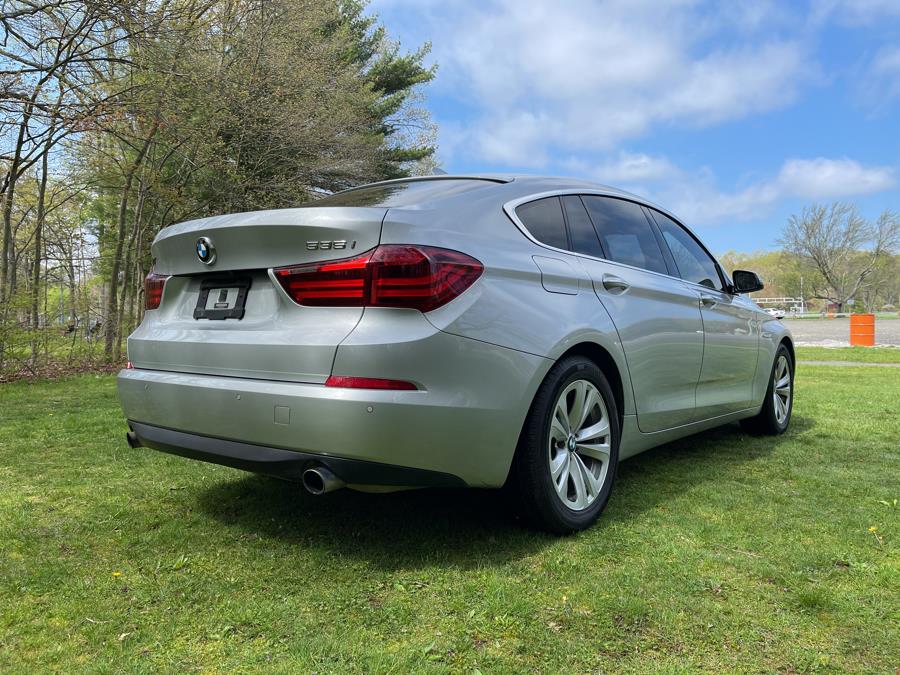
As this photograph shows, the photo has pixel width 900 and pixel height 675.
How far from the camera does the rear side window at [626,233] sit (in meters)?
3.60

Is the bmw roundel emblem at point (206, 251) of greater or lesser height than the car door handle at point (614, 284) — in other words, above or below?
above

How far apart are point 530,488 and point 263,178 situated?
49.4 ft

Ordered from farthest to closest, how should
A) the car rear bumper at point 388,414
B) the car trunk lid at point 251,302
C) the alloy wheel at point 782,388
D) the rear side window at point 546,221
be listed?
the alloy wheel at point 782,388, the rear side window at point 546,221, the car trunk lid at point 251,302, the car rear bumper at point 388,414

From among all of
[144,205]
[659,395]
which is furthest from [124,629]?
[144,205]

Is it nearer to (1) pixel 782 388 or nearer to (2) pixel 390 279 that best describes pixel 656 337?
(2) pixel 390 279

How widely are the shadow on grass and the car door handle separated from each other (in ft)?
3.56

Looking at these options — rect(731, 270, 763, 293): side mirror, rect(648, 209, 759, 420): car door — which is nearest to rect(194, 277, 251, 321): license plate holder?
rect(648, 209, 759, 420): car door

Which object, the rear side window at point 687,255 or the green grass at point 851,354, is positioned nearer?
the rear side window at point 687,255

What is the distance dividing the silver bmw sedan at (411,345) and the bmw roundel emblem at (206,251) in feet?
0.06

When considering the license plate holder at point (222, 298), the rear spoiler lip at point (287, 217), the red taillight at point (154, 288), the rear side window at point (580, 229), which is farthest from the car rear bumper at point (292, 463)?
the rear side window at point (580, 229)

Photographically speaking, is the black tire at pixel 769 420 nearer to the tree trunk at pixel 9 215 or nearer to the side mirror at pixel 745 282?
the side mirror at pixel 745 282

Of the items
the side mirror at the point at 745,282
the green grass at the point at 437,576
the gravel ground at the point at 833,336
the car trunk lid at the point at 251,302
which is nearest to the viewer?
the green grass at the point at 437,576

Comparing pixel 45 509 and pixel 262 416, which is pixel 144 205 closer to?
pixel 45 509

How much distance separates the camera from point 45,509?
3283 mm
